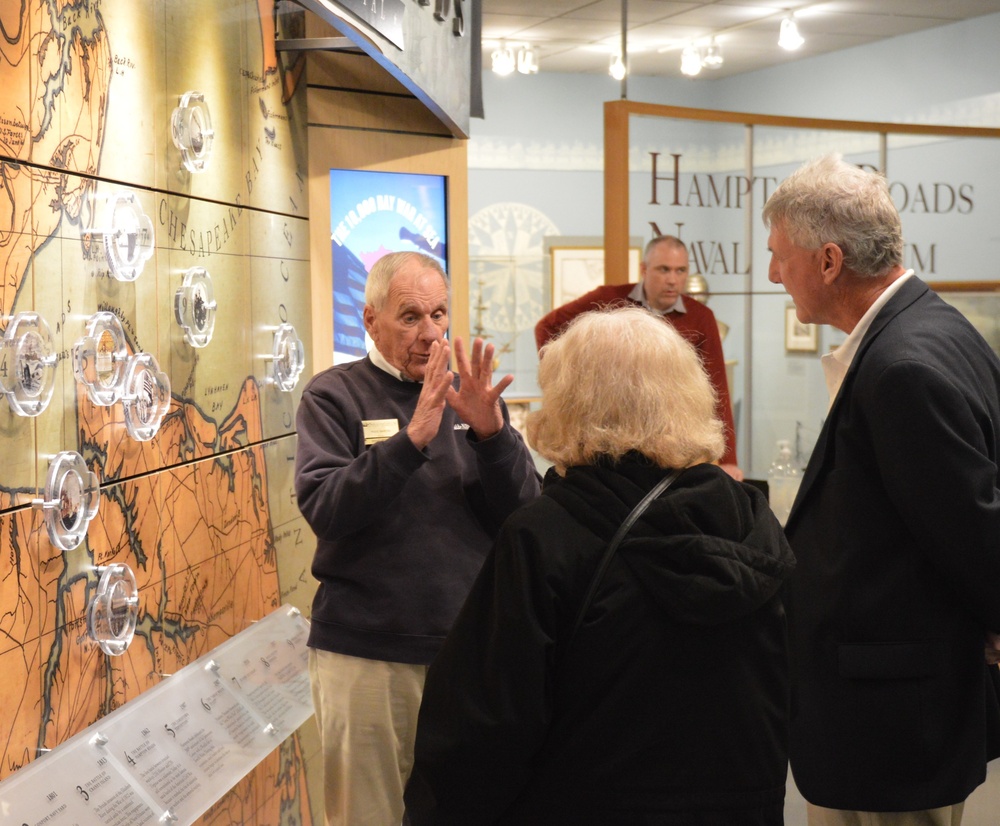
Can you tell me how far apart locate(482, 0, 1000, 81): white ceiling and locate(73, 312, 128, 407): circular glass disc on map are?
5.37 meters

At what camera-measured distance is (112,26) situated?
232cm

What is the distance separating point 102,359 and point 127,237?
0.29 m

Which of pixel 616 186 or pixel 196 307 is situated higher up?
pixel 616 186

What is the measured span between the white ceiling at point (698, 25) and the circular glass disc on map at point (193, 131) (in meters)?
4.72

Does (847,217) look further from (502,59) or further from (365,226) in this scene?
(502,59)

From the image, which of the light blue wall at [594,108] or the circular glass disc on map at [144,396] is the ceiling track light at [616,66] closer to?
the light blue wall at [594,108]

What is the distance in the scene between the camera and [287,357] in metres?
3.32

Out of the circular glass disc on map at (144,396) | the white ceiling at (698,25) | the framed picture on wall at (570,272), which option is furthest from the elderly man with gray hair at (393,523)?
the framed picture on wall at (570,272)

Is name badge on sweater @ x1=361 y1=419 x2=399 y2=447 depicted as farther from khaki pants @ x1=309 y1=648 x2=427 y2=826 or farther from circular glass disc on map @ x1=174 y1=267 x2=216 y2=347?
circular glass disc on map @ x1=174 y1=267 x2=216 y2=347

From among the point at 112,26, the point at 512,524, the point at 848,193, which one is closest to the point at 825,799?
the point at 512,524

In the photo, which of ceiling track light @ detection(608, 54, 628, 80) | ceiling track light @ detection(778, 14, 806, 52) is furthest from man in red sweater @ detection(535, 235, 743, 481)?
ceiling track light @ detection(778, 14, 806, 52)

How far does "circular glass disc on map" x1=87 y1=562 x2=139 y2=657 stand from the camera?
2.22 metres

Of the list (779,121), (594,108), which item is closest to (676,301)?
(779,121)

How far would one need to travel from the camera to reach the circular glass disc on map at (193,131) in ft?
8.46
